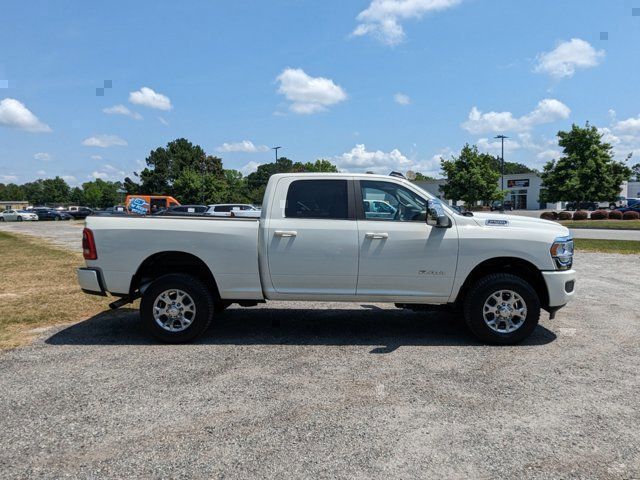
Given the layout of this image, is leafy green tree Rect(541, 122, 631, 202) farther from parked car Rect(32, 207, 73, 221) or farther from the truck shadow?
parked car Rect(32, 207, 73, 221)

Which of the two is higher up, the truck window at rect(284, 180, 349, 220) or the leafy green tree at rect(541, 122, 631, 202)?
the leafy green tree at rect(541, 122, 631, 202)

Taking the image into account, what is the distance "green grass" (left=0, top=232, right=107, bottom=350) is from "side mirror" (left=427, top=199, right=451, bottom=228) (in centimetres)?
494

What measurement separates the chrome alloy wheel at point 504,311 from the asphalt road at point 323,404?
28 centimetres

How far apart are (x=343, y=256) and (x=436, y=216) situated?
3.65 ft

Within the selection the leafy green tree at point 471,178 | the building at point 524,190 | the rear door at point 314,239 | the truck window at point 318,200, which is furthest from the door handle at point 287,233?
the building at point 524,190

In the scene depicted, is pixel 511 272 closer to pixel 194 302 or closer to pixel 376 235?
pixel 376 235

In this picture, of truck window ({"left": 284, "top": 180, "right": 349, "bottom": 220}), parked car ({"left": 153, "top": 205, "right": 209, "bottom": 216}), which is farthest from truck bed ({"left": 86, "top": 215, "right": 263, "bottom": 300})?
truck window ({"left": 284, "top": 180, "right": 349, "bottom": 220})

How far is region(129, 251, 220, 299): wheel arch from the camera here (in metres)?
5.66

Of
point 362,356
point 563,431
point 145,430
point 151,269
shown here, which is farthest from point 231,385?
point 563,431

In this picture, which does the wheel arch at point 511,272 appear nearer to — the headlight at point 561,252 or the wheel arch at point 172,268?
the headlight at point 561,252

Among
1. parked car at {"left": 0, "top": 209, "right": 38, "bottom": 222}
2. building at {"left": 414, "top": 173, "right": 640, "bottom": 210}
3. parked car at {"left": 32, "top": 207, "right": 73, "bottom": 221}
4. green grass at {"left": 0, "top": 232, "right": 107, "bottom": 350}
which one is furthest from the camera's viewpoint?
building at {"left": 414, "top": 173, "right": 640, "bottom": 210}

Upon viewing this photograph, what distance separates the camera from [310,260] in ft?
17.9

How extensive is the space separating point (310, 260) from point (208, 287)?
1304 millimetres

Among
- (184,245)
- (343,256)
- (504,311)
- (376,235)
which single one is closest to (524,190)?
(504,311)
